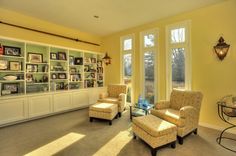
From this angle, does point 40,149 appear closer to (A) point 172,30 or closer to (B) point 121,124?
(B) point 121,124

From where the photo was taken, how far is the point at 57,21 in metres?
4.62

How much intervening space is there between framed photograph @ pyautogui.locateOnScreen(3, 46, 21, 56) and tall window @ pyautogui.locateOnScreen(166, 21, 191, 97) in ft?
13.9

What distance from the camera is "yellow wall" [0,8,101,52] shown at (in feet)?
12.6

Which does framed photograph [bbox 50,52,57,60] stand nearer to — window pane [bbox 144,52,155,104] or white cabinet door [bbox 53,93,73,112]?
white cabinet door [bbox 53,93,73,112]

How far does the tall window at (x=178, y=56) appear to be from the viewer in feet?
12.8

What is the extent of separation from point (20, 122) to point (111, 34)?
170 inches

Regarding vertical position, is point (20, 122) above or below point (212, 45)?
below

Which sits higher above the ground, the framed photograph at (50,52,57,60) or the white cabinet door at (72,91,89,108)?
the framed photograph at (50,52,57,60)

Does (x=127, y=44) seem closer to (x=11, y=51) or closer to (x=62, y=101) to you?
(x=62, y=101)

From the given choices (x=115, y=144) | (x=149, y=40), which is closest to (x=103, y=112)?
(x=115, y=144)

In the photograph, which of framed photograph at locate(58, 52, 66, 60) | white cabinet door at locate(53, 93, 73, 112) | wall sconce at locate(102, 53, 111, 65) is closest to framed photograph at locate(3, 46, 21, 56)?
framed photograph at locate(58, 52, 66, 60)

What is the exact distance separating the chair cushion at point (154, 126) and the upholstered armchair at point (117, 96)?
58.3 inches

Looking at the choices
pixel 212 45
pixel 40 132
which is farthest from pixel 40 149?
pixel 212 45

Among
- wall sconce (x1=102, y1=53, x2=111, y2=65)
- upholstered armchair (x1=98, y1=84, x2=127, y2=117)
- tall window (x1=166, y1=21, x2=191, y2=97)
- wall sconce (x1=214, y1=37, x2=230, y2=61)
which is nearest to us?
wall sconce (x1=214, y1=37, x2=230, y2=61)
